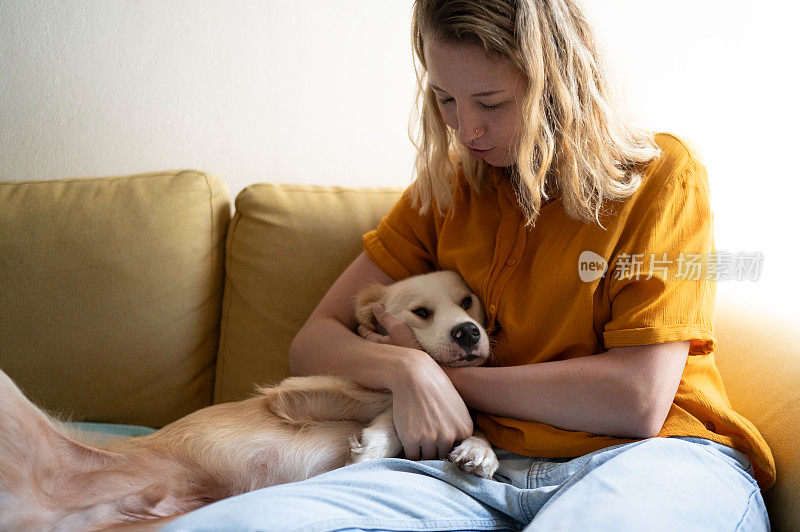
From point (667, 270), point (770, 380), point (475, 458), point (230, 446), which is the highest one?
point (667, 270)

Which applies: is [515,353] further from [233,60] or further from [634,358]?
[233,60]

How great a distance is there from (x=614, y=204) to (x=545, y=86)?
28cm

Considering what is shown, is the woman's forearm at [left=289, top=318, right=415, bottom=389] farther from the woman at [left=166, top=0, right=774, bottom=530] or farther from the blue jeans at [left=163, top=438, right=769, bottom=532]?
the blue jeans at [left=163, top=438, right=769, bottom=532]

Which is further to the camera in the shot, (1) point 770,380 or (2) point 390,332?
(2) point 390,332

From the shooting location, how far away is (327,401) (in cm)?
142

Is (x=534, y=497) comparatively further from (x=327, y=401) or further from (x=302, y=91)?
(x=302, y=91)

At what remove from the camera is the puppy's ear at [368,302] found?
157cm

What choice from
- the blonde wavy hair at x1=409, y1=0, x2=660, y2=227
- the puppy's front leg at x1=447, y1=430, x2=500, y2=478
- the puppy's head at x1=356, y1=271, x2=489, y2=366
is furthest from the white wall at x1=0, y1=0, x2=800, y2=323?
the puppy's front leg at x1=447, y1=430, x2=500, y2=478

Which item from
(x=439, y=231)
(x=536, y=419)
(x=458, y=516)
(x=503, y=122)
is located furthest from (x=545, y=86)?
(x=458, y=516)

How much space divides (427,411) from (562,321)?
1.09ft

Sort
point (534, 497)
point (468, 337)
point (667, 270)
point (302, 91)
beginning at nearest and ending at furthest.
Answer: point (534, 497) → point (667, 270) → point (468, 337) → point (302, 91)

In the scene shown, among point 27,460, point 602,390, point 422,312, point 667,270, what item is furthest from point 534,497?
point 27,460

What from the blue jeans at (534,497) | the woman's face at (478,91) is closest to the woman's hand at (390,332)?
the blue jeans at (534,497)

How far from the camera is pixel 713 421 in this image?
46.5 inches
